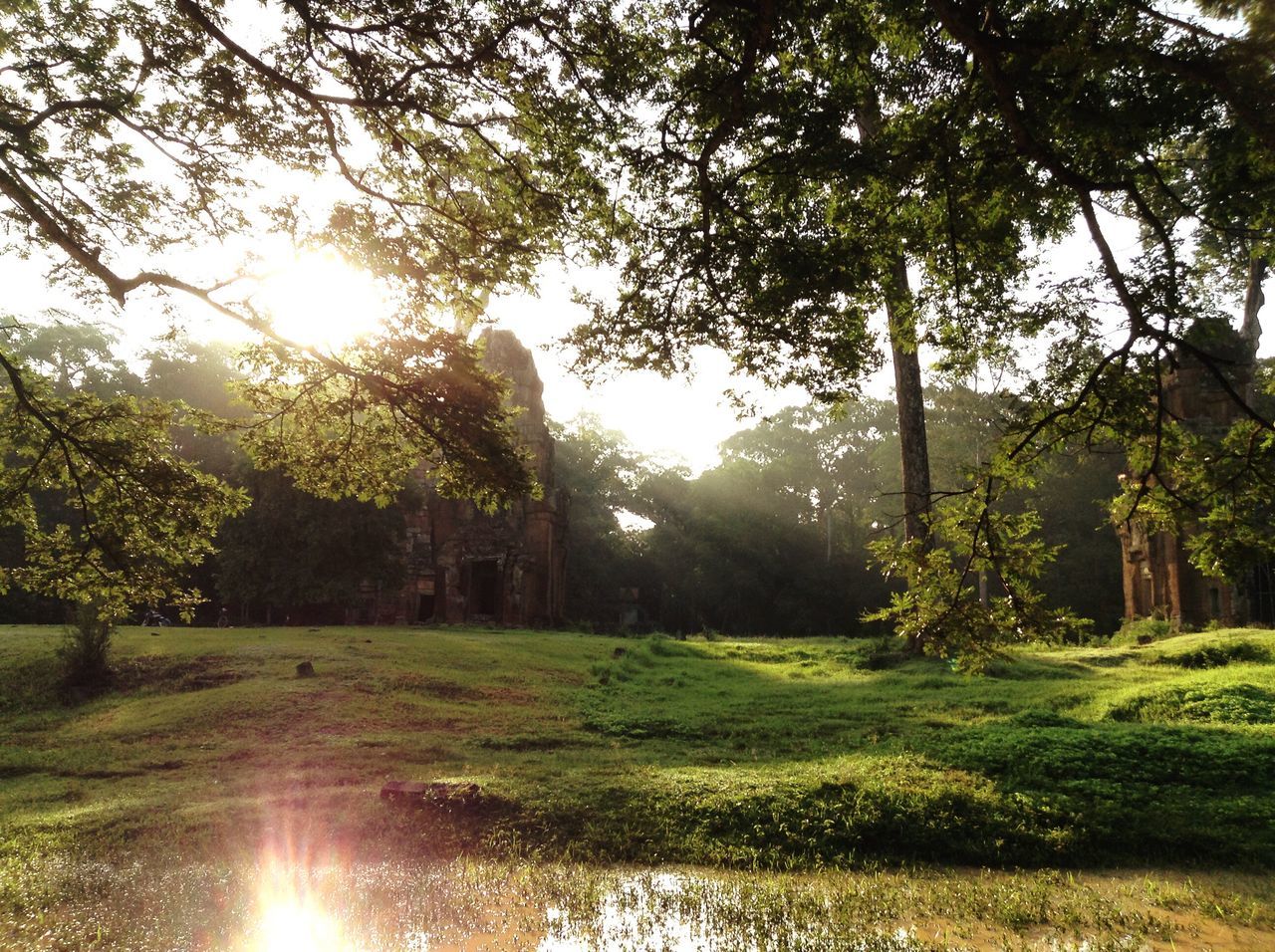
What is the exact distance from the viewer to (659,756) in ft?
30.6

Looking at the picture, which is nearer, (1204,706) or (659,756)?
(659,756)

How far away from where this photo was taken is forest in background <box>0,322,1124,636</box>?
91.9 feet

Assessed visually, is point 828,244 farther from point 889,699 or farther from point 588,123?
point 889,699

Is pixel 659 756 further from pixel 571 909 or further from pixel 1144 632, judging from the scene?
pixel 1144 632

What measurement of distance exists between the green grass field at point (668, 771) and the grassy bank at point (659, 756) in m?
0.04

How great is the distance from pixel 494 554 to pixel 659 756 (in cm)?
2477

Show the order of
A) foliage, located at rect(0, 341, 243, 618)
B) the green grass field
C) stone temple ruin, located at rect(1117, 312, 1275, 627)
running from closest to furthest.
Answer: the green grass field → foliage, located at rect(0, 341, 243, 618) → stone temple ruin, located at rect(1117, 312, 1275, 627)

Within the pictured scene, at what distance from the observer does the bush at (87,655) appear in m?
14.0

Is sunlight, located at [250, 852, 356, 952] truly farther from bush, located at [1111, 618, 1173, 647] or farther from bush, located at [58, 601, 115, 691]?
bush, located at [1111, 618, 1173, 647]

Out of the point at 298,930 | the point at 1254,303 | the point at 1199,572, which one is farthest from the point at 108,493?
the point at 1254,303

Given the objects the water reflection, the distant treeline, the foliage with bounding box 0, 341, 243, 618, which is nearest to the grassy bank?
the water reflection

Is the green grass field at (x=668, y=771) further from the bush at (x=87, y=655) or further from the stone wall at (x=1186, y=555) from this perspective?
the stone wall at (x=1186, y=555)

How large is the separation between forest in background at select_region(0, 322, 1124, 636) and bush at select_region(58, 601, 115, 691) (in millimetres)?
12870

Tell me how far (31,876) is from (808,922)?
210 inches
